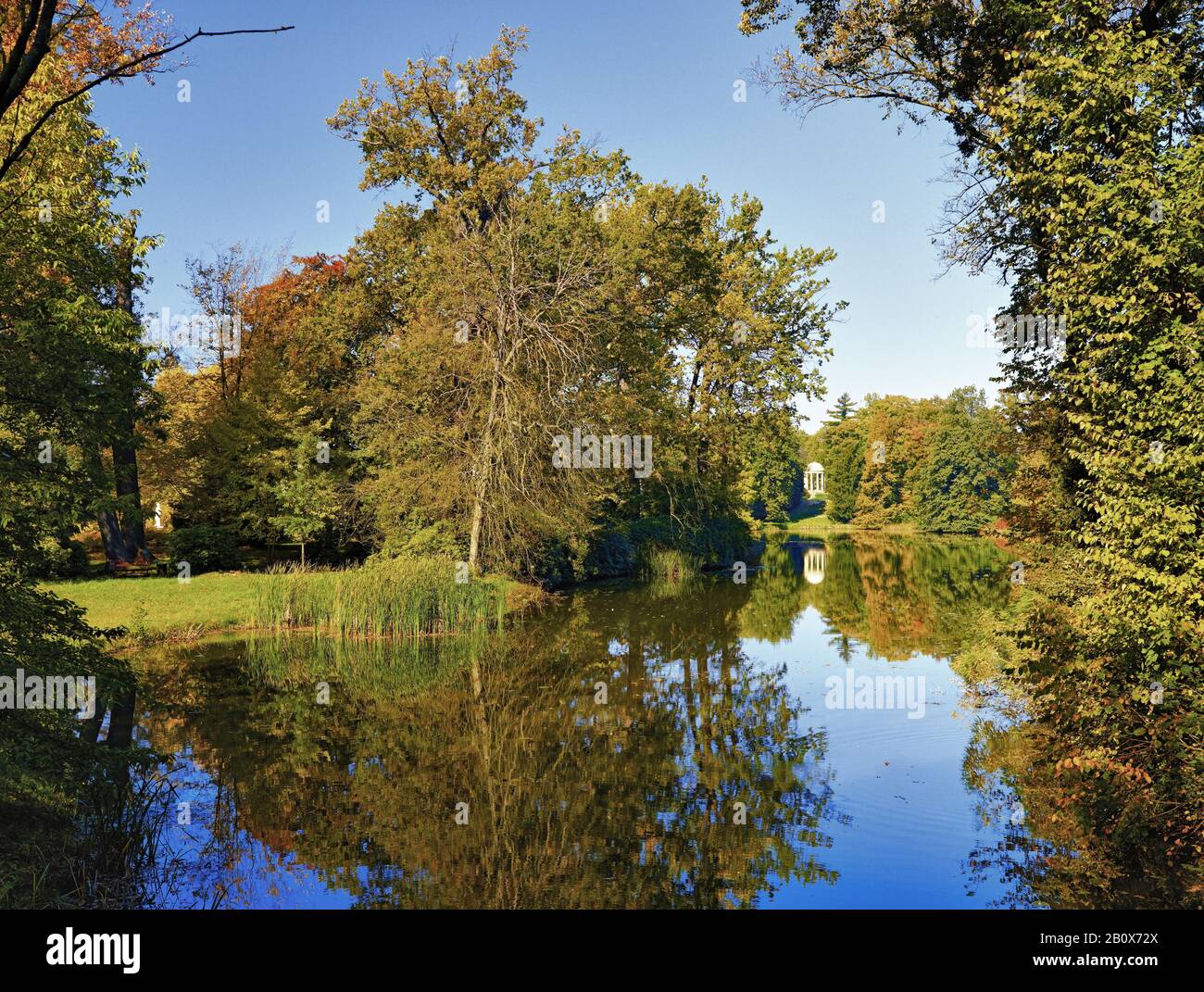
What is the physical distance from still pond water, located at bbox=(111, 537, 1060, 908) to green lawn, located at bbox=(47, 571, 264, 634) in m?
1.48

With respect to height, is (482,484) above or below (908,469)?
below

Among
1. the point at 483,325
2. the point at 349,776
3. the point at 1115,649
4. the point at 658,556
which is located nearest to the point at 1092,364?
the point at 1115,649

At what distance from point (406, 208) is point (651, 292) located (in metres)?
9.78

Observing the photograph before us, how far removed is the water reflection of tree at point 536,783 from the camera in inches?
268

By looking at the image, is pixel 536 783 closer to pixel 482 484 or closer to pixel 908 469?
pixel 482 484

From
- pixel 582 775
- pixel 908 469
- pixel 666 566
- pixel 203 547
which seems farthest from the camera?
pixel 908 469

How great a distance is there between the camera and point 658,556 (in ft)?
104

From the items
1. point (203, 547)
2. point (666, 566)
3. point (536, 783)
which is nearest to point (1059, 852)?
point (536, 783)

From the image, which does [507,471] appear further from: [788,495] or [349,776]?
[788,495]

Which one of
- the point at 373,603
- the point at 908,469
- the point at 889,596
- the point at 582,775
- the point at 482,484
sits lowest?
the point at 889,596

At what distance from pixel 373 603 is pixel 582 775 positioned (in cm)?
1030

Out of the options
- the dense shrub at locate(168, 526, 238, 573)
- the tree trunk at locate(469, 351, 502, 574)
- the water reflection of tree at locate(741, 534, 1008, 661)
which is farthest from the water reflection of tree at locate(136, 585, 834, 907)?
the dense shrub at locate(168, 526, 238, 573)

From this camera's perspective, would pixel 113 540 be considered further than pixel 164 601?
Yes

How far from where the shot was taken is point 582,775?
9352 mm
